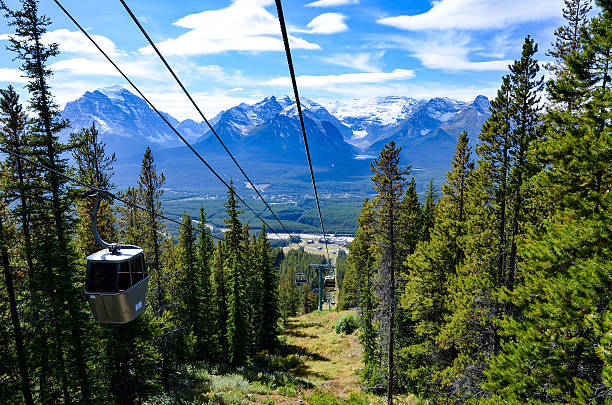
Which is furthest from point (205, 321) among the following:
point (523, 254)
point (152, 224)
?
point (523, 254)

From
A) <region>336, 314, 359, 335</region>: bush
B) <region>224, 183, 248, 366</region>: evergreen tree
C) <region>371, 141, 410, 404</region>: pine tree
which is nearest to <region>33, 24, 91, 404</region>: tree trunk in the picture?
<region>224, 183, 248, 366</region>: evergreen tree

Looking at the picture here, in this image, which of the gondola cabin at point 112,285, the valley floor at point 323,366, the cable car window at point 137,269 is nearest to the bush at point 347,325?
the valley floor at point 323,366

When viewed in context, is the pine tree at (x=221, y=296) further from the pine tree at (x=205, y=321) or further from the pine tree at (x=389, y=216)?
the pine tree at (x=389, y=216)

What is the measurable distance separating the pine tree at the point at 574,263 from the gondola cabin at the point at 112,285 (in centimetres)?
1117

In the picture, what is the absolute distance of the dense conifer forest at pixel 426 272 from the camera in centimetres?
917

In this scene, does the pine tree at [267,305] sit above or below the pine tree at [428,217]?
below

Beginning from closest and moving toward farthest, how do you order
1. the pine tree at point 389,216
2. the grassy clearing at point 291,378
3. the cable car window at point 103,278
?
the cable car window at point 103,278, the grassy clearing at point 291,378, the pine tree at point 389,216

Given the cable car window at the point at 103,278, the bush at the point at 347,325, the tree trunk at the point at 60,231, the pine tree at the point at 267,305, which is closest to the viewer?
the cable car window at the point at 103,278

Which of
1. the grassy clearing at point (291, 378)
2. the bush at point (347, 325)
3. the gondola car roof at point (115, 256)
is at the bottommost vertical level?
the bush at point (347, 325)

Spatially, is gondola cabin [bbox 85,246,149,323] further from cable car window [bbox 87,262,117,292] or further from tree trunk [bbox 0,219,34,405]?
tree trunk [bbox 0,219,34,405]

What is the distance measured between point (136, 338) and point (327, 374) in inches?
686

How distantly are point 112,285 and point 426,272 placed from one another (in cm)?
1998

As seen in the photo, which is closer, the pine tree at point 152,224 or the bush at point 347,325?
the pine tree at point 152,224

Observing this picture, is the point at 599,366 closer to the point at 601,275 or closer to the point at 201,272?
the point at 601,275
